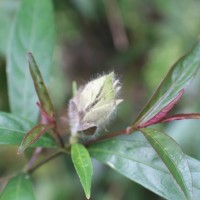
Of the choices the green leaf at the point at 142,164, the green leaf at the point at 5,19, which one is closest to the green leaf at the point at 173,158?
the green leaf at the point at 142,164

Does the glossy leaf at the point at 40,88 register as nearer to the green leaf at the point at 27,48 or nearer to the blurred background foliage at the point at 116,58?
the green leaf at the point at 27,48

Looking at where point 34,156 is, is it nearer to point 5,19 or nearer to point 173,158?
point 173,158

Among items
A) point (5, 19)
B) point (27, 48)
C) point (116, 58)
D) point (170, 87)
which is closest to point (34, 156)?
point (27, 48)

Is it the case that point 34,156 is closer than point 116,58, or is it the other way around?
point 34,156

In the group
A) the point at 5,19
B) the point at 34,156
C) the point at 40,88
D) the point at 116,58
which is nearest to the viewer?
the point at 40,88

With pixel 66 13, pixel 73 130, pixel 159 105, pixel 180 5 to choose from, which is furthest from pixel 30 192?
pixel 180 5

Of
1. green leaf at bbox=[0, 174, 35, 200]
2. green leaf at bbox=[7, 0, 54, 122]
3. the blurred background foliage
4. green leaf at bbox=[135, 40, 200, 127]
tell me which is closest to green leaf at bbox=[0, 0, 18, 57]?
the blurred background foliage
